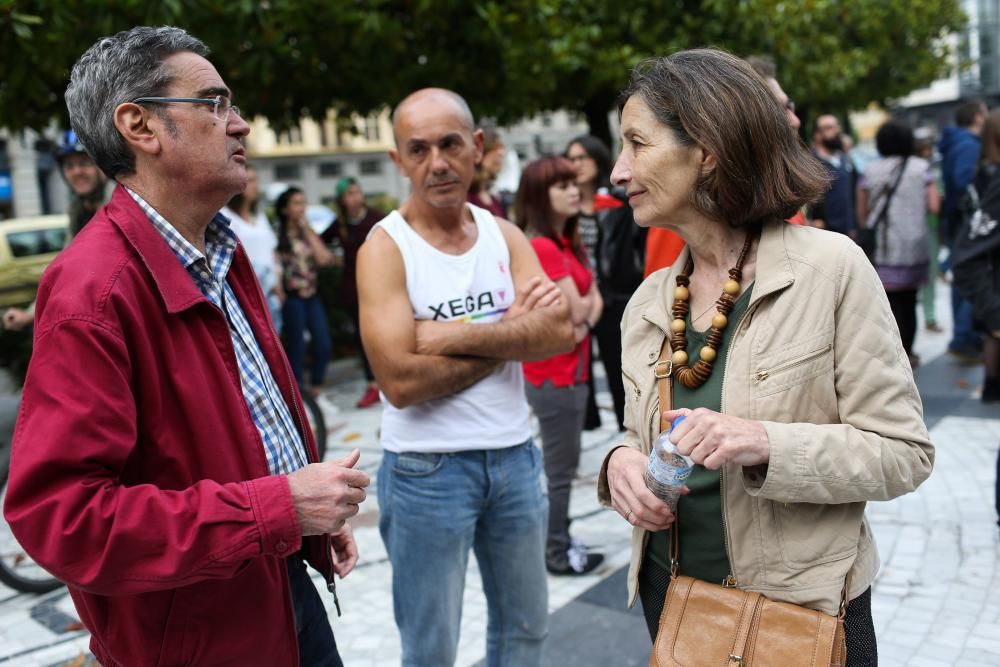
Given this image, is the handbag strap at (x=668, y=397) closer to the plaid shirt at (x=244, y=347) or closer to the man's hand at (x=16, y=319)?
the plaid shirt at (x=244, y=347)

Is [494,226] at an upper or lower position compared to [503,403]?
upper

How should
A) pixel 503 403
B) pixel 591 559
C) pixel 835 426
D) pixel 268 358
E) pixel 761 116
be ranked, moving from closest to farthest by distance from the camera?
pixel 835 426 < pixel 761 116 < pixel 268 358 < pixel 503 403 < pixel 591 559

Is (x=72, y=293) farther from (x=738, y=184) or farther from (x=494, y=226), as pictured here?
(x=494, y=226)

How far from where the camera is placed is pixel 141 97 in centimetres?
187

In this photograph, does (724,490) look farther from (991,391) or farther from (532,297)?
(991,391)

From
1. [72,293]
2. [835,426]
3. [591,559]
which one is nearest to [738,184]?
[835,426]

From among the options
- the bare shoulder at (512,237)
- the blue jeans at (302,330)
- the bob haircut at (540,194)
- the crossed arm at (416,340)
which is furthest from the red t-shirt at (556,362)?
the blue jeans at (302,330)

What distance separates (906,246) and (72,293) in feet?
24.2

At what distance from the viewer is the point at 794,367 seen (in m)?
1.80

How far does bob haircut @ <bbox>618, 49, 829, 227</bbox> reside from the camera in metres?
1.88

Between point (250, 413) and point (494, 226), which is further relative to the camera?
point (494, 226)

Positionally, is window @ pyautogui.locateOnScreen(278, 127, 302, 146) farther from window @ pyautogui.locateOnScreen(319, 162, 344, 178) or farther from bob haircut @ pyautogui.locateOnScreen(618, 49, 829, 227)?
bob haircut @ pyautogui.locateOnScreen(618, 49, 829, 227)

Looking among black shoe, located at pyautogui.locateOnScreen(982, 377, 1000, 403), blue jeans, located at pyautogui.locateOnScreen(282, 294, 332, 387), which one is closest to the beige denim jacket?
black shoe, located at pyautogui.locateOnScreen(982, 377, 1000, 403)

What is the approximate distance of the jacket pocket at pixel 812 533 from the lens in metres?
1.83
